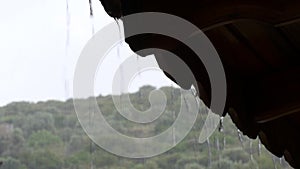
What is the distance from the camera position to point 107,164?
8391mm

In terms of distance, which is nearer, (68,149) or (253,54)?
(253,54)

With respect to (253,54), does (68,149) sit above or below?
below

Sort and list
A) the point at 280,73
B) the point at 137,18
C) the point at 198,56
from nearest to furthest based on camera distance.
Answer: the point at 137,18 → the point at 198,56 → the point at 280,73

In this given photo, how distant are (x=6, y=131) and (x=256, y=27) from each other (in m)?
7.13

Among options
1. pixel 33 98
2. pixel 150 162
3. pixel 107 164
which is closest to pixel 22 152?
pixel 107 164

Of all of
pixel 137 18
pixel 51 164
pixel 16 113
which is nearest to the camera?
pixel 137 18

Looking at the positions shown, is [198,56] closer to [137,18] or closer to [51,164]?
[137,18]

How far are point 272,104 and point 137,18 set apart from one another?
736 millimetres

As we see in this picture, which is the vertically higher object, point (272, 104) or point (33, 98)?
point (33, 98)

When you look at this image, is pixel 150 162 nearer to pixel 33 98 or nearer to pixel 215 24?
pixel 33 98

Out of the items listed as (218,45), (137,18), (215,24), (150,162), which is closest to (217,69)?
(218,45)

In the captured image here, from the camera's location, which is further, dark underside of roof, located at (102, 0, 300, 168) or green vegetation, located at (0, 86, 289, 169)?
green vegetation, located at (0, 86, 289, 169)

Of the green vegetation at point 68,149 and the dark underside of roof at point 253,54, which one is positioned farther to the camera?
the green vegetation at point 68,149

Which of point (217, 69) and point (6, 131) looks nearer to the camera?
point (217, 69)
